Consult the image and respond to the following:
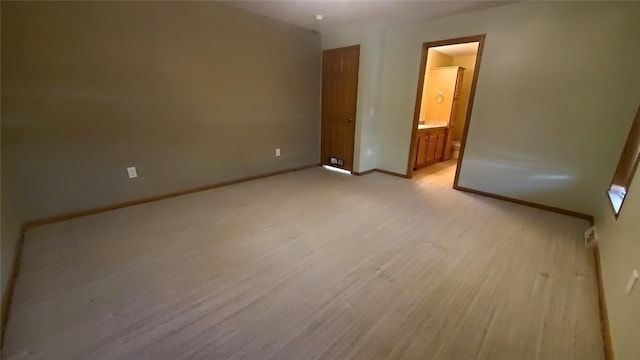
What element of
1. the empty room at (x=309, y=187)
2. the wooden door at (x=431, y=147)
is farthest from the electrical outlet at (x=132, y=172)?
the wooden door at (x=431, y=147)

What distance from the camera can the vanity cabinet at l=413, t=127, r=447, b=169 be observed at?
444 cm

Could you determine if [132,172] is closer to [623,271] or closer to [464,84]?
[623,271]

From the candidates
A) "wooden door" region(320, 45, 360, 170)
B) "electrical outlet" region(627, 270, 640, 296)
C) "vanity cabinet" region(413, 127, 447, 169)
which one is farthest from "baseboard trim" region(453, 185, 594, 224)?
"electrical outlet" region(627, 270, 640, 296)

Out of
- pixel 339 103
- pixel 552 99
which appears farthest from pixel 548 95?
pixel 339 103

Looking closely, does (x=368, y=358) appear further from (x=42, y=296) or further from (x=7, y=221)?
(x=7, y=221)

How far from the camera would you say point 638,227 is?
53.7 inches

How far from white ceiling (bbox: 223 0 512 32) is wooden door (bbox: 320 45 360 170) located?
605 millimetres

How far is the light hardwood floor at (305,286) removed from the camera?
4.26 feet

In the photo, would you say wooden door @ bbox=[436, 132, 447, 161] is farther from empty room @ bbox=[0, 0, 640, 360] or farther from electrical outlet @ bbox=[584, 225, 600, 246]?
electrical outlet @ bbox=[584, 225, 600, 246]

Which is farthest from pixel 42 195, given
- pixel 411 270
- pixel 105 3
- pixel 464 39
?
pixel 464 39

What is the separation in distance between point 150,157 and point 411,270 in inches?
118

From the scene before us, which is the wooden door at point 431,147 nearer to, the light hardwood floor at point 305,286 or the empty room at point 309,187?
the empty room at point 309,187

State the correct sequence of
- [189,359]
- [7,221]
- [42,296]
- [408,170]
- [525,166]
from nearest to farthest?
[189,359]
[42,296]
[7,221]
[525,166]
[408,170]

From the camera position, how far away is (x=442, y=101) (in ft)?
17.1
